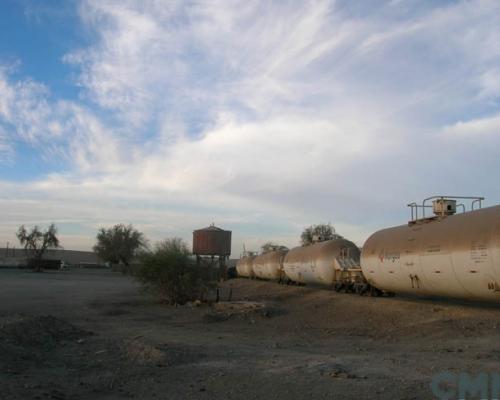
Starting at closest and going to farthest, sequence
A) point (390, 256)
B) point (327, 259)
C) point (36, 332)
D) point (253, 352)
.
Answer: point (253, 352) → point (36, 332) → point (390, 256) → point (327, 259)

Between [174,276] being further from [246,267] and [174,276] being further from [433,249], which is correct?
[246,267]

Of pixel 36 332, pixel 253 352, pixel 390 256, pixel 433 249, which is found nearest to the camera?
pixel 253 352

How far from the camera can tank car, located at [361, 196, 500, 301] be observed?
13656 millimetres

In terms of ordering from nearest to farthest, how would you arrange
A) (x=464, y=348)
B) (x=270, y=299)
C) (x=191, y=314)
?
(x=464, y=348), (x=191, y=314), (x=270, y=299)

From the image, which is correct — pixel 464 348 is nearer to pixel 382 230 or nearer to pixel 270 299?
pixel 382 230

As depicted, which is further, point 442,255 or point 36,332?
point 442,255

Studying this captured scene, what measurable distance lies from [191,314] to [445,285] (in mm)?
9845

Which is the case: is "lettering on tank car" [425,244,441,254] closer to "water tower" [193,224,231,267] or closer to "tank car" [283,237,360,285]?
"tank car" [283,237,360,285]

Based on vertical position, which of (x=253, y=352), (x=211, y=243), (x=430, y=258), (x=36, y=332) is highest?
(x=211, y=243)

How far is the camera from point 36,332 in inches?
495

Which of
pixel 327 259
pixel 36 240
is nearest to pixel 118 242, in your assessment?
pixel 36 240

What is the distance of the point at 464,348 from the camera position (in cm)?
1163

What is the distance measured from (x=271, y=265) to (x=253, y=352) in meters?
31.9

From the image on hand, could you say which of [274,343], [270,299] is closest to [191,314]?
[270,299]
